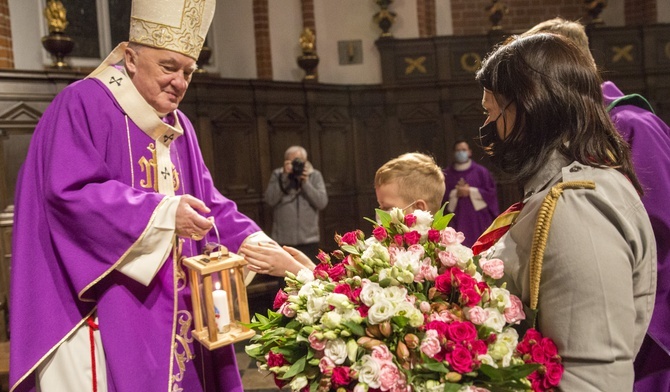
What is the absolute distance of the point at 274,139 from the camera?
7.83m

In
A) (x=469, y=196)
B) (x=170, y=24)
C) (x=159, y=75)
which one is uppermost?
(x=170, y=24)

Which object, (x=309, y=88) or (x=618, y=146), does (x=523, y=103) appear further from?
(x=309, y=88)

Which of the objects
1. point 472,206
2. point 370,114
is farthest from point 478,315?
point 370,114

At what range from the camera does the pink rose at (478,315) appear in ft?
3.96

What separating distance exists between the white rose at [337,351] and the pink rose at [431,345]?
0.53 feet

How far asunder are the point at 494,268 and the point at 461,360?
0.22m

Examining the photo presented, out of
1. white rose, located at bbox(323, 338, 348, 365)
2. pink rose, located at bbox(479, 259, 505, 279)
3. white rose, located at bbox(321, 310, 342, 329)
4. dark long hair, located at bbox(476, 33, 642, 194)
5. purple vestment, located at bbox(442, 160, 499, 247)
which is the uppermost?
dark long hair, located at bbox(476, 33, 642, 194)

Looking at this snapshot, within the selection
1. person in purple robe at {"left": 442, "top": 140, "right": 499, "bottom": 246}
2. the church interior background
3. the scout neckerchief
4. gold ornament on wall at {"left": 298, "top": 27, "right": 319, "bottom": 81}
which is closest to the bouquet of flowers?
the scout neckerchief

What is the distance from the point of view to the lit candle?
2014mm

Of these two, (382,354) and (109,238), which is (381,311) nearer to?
(382,354)

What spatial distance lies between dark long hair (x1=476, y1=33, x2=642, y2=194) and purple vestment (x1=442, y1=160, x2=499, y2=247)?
5.28 m

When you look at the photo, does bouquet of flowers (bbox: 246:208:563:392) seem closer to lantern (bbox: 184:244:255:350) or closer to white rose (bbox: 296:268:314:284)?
white rose (bbox: 296:268:314:284)

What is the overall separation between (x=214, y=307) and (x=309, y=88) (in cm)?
640

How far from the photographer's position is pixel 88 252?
208 centimetres
